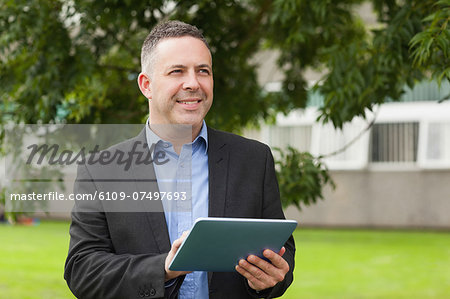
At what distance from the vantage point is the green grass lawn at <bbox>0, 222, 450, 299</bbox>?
8234mm

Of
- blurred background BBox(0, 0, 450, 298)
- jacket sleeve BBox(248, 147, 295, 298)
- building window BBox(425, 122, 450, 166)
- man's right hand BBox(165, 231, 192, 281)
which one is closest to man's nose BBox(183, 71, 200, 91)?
jacket sleeve BBox(248, 147, 295, 298)

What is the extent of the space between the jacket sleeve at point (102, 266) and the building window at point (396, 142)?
14.7 meters

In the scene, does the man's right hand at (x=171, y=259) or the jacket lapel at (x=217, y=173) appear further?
the jacket lapel at (x=217, y=173)

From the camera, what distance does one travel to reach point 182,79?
2.14m

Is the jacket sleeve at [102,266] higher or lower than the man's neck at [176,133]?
lower

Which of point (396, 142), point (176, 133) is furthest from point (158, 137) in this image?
point (396, 142)

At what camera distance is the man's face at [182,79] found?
213 cm

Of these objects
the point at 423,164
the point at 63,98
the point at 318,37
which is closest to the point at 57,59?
the point at 63,98

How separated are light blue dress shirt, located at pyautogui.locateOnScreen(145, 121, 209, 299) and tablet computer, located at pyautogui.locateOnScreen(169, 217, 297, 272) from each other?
216 millimetres

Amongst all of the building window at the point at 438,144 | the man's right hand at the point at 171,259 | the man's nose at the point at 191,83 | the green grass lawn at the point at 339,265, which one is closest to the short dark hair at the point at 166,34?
the man's nose at the point at 191,83

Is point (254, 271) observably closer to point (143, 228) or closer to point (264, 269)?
point (264, 269)

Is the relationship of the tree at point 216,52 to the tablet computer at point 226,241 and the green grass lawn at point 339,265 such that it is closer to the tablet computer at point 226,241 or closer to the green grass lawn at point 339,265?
the tablet computer at point 226,241

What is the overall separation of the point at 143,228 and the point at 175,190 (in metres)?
0.19

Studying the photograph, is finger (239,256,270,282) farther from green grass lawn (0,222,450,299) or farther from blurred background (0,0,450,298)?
green grass lawn (0,222,450,299)
